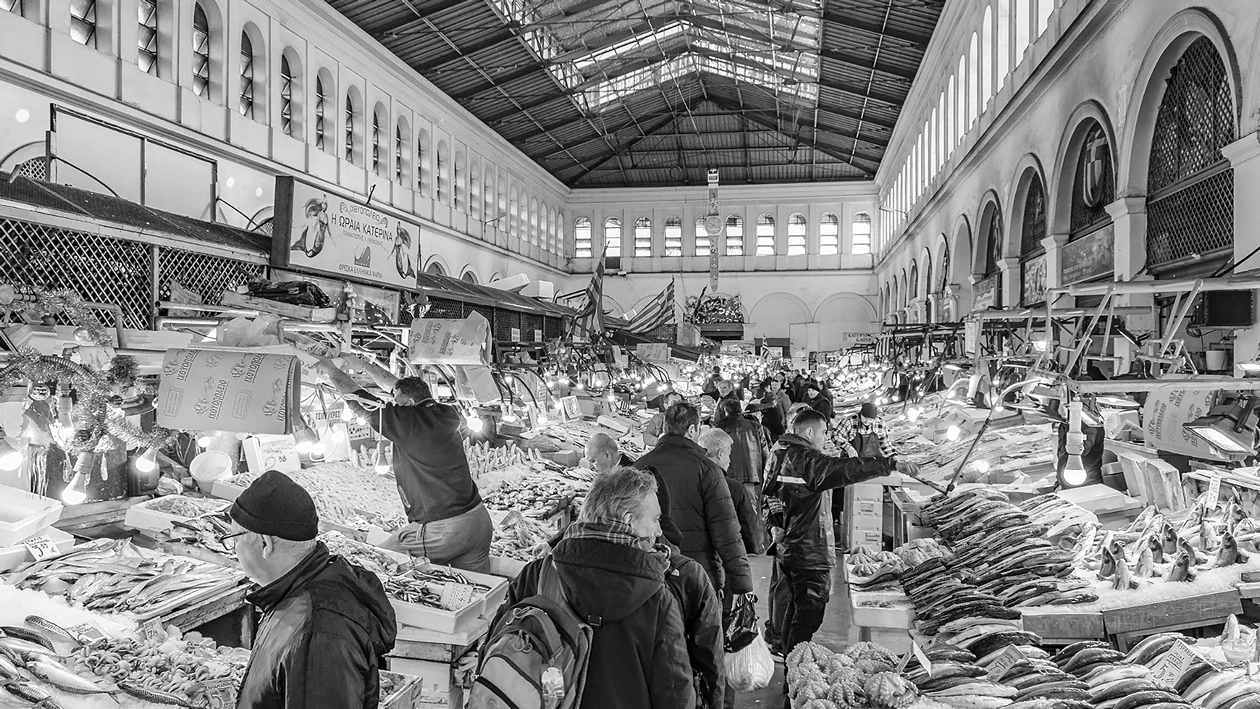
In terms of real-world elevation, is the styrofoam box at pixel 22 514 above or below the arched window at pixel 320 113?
below

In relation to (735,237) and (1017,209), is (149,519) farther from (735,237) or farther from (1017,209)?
(735,237)

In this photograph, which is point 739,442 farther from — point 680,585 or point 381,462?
point 680,585

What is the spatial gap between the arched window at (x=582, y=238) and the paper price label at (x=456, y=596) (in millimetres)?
34835

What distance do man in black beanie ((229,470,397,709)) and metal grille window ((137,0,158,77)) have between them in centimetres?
1305

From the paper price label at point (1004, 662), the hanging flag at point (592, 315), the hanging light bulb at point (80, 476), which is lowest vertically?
the paper price label at point (1004, 662)

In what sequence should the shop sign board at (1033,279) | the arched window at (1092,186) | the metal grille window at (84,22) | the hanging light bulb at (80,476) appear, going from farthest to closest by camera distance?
1. the shop sign board at (1033,279)
2. the metal grille window at (84,22)
3. the arched window at (1092,186)
4. the hanging light bulb at (80,476)

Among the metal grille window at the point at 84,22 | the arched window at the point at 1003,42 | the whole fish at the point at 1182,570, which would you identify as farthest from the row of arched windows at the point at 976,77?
the metal grille window at the point at 84,22

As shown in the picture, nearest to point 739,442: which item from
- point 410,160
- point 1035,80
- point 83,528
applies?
point 83,528

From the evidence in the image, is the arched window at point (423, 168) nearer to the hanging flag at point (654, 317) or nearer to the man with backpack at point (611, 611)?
the hanging flag at point (654, 317)

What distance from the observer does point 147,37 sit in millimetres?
13102

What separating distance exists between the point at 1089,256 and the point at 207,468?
9870 mm

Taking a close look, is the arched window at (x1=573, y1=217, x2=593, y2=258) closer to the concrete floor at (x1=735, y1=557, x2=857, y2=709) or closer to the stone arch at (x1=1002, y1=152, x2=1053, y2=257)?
the stone arch at (x1=1002, y1=152, x2=1053, y2=257)

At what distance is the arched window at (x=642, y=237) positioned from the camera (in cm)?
3878

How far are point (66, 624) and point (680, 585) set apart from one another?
3.06m
